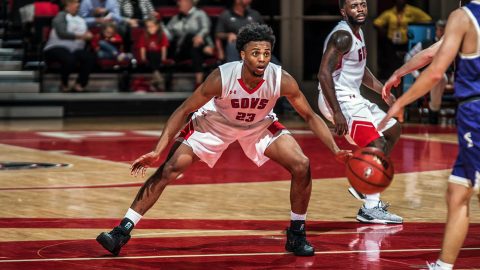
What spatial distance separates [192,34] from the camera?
19984 millimetres

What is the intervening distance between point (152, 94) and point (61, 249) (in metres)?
12.6

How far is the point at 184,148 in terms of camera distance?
780 cm

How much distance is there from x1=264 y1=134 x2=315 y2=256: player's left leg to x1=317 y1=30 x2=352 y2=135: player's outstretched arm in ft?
2.86

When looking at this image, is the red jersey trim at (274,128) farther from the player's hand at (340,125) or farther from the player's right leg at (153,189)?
the player's hand at (340,125)

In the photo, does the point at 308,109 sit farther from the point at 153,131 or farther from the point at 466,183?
the point at 153,131

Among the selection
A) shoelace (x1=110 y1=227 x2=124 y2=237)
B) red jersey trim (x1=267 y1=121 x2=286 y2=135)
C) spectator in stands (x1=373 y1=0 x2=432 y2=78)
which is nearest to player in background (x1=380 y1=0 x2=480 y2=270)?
red jersey trim (x1=267 y1=121 x2=286 y2=135)

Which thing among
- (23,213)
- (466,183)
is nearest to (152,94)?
(23,213)

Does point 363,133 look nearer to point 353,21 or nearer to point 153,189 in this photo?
point 353,21

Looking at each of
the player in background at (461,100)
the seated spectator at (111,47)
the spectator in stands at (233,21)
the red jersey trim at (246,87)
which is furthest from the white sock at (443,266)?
the seated spectator at (111,47)

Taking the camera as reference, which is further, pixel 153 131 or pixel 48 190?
pixel 153 131

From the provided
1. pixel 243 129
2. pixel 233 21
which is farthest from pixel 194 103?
pixel 233 21

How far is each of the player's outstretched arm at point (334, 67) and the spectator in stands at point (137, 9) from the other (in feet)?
36.8

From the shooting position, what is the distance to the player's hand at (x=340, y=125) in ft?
28.3

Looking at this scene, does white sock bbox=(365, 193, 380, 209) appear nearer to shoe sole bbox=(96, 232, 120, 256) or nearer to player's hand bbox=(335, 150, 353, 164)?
player's hand bbox=(335, 150, 353, 164)
